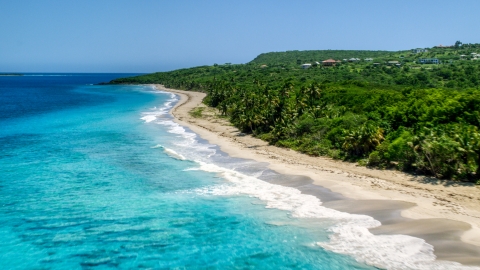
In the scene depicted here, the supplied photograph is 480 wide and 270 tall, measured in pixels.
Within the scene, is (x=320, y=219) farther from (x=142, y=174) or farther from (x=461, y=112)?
(x=461, y=112)

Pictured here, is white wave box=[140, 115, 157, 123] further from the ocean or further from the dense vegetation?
the ocean

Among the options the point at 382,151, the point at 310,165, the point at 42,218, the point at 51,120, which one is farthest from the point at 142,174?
the point at 51,120

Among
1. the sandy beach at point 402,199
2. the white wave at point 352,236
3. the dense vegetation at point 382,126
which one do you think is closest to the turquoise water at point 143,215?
the white wave at point 352,236

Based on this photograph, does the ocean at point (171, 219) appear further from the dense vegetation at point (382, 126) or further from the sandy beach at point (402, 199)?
the dense vegetation at point (382, 126)

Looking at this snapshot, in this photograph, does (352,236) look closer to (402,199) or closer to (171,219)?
(402,199)

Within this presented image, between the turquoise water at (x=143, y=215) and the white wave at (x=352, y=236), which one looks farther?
the turquoise water at (x=143, y=215)

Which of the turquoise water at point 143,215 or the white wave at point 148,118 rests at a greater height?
the white wave at point 148,118
